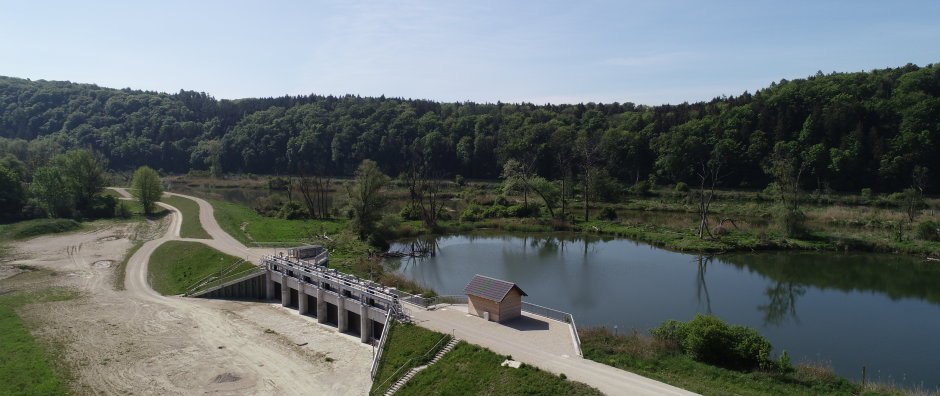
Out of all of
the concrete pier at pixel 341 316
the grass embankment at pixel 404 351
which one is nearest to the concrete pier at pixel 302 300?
the concrete pier at pixel 341 316

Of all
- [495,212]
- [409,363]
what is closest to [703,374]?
[409,363]

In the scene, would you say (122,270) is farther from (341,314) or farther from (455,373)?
(455,373)

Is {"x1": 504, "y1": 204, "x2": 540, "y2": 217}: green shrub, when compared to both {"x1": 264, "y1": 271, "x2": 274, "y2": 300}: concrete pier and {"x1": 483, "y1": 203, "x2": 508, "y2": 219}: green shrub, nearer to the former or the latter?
{"x1": 483, "y1": 203, "x2": 508, "y2": 219}: green shrub

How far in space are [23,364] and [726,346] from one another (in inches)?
1346

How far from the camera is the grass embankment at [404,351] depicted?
2508cm

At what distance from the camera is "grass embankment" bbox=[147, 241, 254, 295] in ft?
143

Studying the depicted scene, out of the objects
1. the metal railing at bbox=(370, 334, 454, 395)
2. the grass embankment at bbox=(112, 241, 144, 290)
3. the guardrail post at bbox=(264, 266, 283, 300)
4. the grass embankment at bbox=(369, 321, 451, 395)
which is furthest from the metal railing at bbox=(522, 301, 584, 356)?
the grass embankment at bbox=(112, 241, 144, 290)

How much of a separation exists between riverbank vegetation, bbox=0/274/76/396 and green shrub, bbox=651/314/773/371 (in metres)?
29.1

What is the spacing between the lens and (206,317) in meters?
36.5

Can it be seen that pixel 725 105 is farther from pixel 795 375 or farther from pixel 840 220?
pixel 795 375

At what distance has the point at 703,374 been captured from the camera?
22.5 m

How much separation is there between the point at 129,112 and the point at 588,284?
16671 centimetres

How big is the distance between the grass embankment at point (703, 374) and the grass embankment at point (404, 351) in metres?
7.14

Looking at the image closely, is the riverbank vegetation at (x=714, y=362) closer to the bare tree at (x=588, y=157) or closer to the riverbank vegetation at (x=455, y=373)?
the riverbank vegetation at (x=455, y=373)
